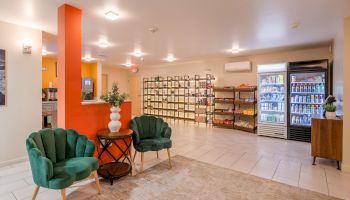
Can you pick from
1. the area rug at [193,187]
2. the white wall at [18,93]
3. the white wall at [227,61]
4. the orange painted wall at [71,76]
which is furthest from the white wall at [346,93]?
the white wall at [18,93]

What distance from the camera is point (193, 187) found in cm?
264

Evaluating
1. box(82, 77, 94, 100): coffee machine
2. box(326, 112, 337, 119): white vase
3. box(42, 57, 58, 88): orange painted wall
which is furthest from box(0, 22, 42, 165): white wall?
box(326, 112, 337, 119): white vase

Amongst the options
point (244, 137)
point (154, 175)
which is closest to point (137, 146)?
point (154, 175)

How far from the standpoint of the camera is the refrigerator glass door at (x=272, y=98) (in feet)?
17.9

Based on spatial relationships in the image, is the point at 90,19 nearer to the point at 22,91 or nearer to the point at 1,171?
the point at 22,91

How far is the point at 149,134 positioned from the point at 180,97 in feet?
16.6

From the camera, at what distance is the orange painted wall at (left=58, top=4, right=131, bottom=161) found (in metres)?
2.69

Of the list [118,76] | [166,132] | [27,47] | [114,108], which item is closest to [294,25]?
[166,132]

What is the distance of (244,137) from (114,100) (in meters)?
4.06

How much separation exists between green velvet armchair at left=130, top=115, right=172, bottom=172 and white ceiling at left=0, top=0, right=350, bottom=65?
1829 mm

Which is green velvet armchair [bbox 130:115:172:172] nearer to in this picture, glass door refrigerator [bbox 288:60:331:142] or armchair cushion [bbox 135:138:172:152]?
armchair cushion [bbox 135:138:172:152]

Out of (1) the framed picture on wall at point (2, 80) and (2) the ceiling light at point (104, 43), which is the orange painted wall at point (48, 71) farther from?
(1) the framed picture on wall at point (2, 80)

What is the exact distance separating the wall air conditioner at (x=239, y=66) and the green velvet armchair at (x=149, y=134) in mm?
4089

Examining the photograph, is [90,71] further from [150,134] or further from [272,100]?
[272,100]
